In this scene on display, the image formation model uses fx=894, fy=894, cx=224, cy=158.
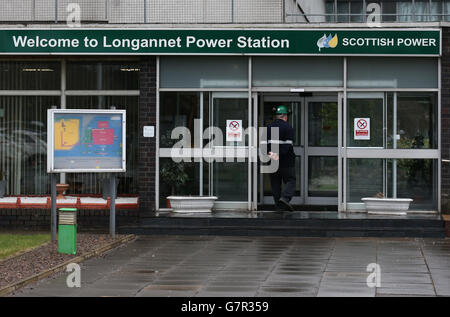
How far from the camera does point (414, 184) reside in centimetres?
1667

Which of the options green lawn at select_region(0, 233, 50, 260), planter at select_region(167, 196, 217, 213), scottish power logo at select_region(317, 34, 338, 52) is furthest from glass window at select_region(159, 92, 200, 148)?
green lawn at select_region(0, 233, 50, 260)

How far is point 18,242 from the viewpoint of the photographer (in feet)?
47.5

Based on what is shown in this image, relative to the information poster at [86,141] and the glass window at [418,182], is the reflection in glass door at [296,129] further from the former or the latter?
the information poster at [86,141]

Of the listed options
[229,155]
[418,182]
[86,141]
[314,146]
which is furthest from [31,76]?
[418,182]

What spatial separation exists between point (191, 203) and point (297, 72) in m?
3.17

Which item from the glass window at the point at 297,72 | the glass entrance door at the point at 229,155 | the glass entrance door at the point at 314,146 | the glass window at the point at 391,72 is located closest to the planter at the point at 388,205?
the glass window at the point at 391,72

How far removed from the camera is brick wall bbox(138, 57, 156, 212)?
55.4ft

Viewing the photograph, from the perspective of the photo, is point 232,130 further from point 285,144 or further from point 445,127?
point 445,127

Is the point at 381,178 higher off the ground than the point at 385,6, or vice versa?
the point at 385,6

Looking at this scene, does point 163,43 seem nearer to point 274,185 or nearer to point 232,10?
point 232,10

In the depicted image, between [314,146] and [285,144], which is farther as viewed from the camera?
[314,146]

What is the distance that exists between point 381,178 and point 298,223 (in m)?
2.26
